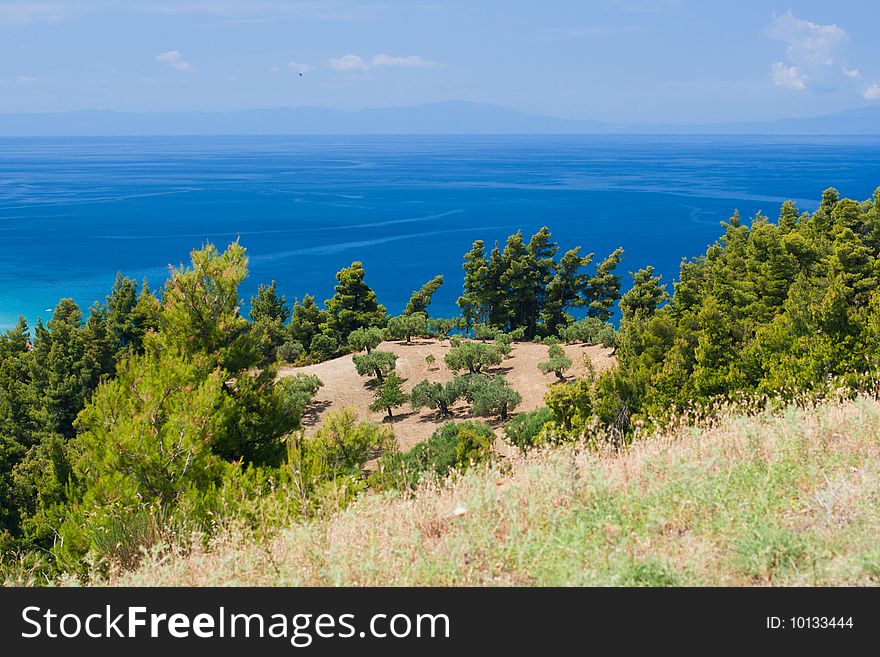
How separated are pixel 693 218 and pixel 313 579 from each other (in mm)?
139168

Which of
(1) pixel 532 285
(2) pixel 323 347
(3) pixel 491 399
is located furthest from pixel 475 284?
(3) pixel 491 399

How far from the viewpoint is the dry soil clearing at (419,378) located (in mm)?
30547

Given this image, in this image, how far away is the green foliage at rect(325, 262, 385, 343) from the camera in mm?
52281

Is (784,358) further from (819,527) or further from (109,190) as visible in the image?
(109,190)

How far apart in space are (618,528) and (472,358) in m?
30.4

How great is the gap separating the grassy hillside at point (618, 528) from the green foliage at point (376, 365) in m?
28.9

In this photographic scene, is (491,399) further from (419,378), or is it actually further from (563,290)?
(563,290)

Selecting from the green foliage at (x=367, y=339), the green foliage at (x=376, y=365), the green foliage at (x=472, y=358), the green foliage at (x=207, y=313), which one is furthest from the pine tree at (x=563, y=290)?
the green foliage at (x=207, y=313)

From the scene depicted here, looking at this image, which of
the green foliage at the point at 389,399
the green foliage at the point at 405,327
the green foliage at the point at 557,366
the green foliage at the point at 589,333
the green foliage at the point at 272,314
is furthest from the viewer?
the green foliage at the point at 272,314

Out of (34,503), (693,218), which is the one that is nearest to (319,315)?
(34,503)

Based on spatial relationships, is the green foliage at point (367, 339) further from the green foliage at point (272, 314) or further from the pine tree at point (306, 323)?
the pine tree at point (306, 323)

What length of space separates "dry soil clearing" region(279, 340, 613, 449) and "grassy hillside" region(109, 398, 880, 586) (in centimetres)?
2090

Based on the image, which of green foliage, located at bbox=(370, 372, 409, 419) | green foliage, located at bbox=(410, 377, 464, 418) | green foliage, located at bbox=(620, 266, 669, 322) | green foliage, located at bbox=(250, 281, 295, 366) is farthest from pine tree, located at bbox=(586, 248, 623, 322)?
green foliage, located at bbox=(370, 372, 409, 419)

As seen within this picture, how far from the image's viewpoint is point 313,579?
4.91 m
